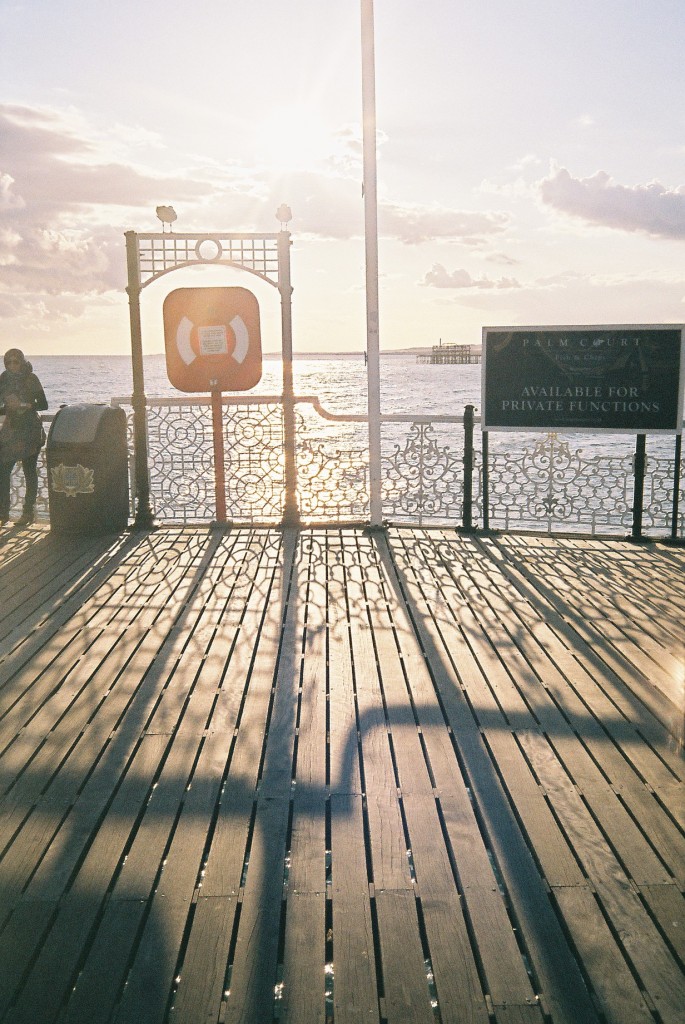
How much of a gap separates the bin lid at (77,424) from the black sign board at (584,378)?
136 inches

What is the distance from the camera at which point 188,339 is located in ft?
27.1

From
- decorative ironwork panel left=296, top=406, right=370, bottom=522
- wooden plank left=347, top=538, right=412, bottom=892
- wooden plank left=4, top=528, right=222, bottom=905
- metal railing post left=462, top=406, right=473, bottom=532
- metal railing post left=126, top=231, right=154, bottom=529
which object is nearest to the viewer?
wooden plank left=347, top=538, right=412, bottom=892

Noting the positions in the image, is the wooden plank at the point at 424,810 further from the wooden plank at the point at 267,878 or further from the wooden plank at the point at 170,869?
the wooden plank at the point at 170,869

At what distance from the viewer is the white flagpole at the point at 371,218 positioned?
7.16 meters

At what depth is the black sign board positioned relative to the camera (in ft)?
23.8

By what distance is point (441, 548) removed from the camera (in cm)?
717

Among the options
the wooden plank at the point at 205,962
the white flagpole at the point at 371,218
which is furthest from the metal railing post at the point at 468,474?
the wooden plank at the point at 205,962

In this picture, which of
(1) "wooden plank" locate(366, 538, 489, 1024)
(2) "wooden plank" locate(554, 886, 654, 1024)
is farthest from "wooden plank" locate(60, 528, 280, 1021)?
(2) "wooden plank" locate(554, 886, 654, 1024)

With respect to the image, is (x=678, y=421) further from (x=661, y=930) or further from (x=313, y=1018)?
(x=313, y=1018)

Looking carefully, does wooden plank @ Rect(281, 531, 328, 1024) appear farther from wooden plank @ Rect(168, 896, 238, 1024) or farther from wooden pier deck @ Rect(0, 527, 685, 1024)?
wooden plank @ Rect(168, 896, 238, 1024)

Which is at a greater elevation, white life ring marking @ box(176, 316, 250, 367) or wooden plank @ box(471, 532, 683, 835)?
white life ring marking @ box(176, 316, 250, 367)

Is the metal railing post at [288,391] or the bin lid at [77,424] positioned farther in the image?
the metal railing post at [288,391]

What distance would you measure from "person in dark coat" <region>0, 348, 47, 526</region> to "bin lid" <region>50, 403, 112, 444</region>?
0.50 meters

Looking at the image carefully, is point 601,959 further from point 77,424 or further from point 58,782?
point 77,424
